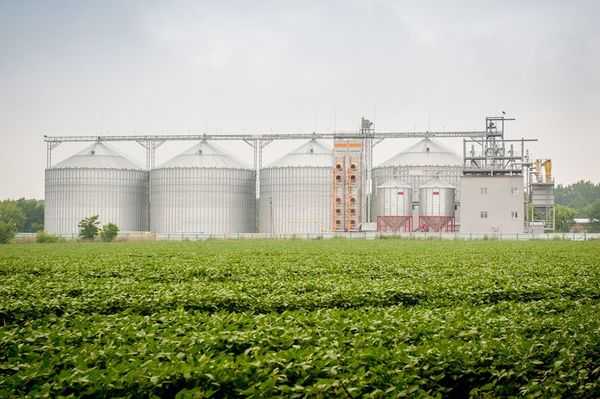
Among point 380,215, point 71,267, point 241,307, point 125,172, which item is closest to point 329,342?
point 241,307

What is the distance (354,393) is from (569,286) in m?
13.1

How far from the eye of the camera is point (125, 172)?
82.2 m

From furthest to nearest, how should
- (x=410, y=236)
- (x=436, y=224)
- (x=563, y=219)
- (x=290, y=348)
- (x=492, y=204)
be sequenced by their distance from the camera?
(x=563, y=219) < (x=436, y=224) < (x=492, y=204) < (x=410, y=236) < (x=290, y=348)

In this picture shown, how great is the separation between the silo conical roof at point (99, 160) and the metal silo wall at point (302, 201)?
719 inches

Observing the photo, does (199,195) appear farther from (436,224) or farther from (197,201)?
(436,224)

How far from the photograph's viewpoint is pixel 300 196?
7838cm

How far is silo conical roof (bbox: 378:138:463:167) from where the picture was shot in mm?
82625

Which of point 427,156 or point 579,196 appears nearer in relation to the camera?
point 427,156

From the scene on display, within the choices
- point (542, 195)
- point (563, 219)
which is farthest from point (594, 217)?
point (542, 195)

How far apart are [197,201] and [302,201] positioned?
1172 cm

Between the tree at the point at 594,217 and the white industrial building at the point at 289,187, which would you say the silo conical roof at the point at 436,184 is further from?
the tree at the point at 594,217

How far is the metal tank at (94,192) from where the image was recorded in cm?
8088

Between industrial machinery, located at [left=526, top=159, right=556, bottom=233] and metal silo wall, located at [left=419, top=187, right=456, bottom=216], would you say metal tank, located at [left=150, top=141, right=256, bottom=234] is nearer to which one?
metal silo wall, located at [left=419, top=187, right=456, bottom=216]

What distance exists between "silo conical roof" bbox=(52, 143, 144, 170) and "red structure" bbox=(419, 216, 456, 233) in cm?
3434
